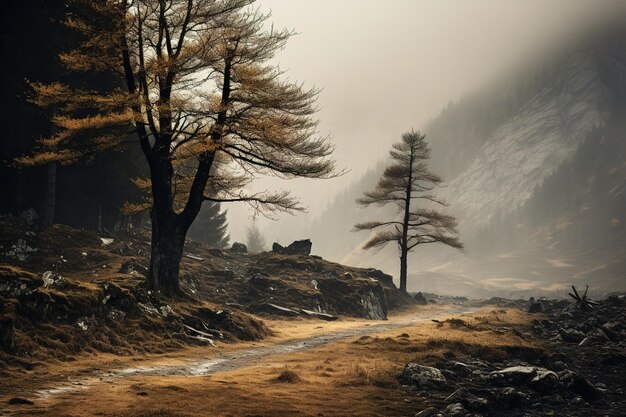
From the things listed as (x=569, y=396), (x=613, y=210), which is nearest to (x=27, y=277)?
(x=569, y=396)

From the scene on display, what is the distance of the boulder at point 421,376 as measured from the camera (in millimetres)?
9625

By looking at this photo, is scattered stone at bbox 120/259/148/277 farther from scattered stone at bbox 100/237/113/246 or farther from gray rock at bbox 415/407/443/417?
gray rock at bbox 415/407/443/417

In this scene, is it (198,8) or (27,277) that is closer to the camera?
(27,277)

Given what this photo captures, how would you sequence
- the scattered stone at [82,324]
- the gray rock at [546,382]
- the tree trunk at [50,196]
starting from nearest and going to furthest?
the gray rock at [546,382] < the scattered stone at [82,324] < the tree trunk at [50,196]

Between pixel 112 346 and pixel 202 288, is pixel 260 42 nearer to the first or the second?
pixel 112 346

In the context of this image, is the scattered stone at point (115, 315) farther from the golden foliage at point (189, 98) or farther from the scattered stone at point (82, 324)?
the golden foliage at point (189, 98)

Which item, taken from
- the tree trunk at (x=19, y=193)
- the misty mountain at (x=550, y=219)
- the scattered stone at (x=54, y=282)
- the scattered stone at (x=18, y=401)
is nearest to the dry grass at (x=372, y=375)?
the scattered stone at (x=18, y=401)

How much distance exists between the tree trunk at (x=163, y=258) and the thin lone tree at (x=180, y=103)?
4 centimetres

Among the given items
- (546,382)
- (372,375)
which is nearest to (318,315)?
(372,375)

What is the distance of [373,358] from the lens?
12.4 meters

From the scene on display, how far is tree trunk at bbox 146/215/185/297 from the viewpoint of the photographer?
18.3 meters

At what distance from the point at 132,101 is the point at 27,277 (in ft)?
23.0

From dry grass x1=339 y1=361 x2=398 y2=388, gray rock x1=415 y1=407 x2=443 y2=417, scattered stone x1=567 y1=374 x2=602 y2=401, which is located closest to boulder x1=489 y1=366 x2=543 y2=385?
scattered stone x1=567 y1=374 x2=602 y2=401

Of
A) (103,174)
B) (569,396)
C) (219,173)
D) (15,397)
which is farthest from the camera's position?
(103,174)
